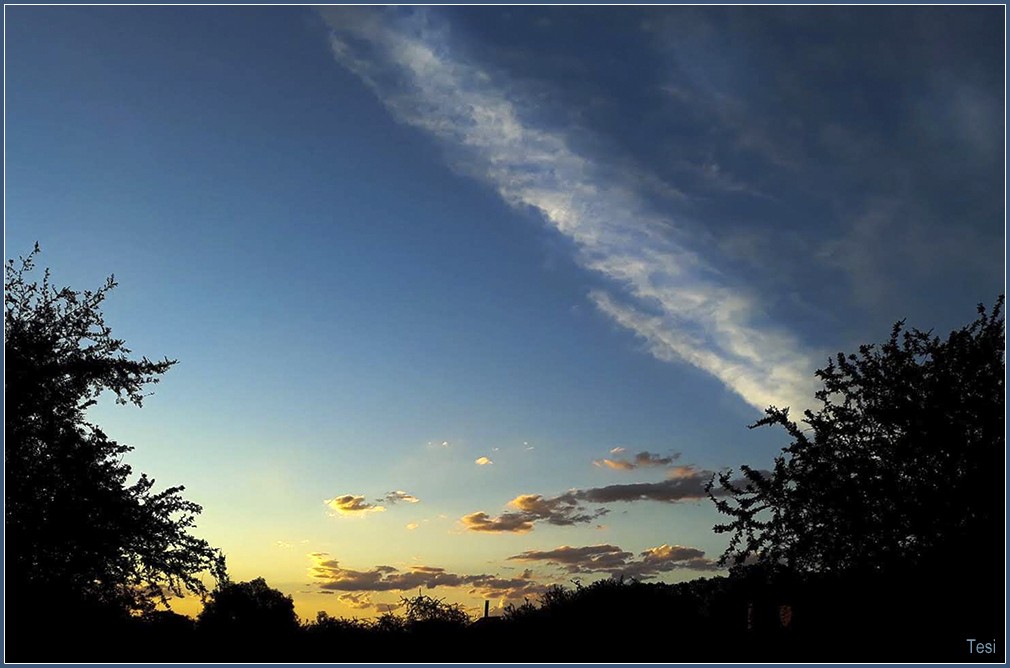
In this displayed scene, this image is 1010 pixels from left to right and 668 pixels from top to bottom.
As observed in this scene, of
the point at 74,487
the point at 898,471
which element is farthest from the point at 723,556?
the point at 74,487

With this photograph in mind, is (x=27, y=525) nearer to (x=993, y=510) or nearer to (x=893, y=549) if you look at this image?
(x=893, y=549)

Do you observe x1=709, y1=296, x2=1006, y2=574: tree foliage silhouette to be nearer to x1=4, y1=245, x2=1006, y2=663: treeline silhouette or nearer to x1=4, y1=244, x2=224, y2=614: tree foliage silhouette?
x1=4, y1=245, x2=1006, y2=663: treeline silhouette

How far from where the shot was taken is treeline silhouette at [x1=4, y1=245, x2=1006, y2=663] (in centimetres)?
1491

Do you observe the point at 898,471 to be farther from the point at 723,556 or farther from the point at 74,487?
the point at 74,487

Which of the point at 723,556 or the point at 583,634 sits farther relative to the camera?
the point at 723,556

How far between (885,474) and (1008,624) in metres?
9.74

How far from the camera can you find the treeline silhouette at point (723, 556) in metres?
14.9

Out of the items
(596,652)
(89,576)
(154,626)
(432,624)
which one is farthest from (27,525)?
(596,652)

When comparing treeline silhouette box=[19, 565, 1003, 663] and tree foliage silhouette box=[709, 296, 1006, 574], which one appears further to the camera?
tree foliage silhouette box=[709, 296, 1006, 574]

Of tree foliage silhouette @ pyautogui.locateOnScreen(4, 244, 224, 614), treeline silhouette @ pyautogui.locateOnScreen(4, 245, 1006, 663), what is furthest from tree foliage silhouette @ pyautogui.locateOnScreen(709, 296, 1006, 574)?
tree foliage silhouette @ pyautogui.locateOnScreen(4, 244, 224, 614)

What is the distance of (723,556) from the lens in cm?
2692

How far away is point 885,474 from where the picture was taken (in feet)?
80.1

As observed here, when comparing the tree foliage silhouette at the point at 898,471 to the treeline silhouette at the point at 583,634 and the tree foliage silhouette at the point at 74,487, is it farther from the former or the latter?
the tree foliage silhouette at the point at 74,487

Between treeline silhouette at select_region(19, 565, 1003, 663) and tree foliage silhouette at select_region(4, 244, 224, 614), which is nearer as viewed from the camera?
treeline silhouette at select_region(19, 565, 1003, 663)
